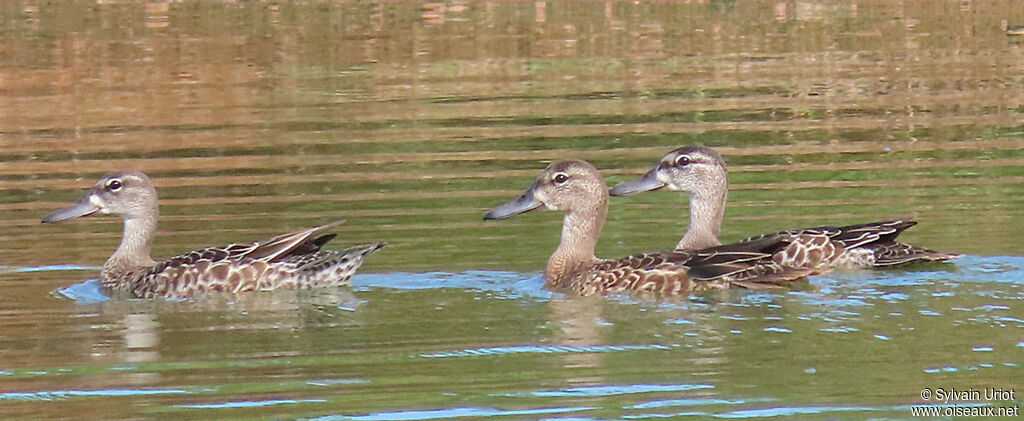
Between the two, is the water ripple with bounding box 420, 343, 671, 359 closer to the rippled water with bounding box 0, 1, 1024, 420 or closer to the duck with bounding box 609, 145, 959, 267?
the rippled water with bounding box 0, 1, 1024, 420

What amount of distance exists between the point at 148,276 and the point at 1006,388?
5.38 m

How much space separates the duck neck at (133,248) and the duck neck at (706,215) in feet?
10.8

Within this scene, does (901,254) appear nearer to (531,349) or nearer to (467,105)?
(531,349)

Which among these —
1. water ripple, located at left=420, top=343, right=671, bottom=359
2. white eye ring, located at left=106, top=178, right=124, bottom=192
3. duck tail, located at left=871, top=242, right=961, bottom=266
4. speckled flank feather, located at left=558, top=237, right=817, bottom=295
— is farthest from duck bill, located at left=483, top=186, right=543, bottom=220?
water ripple, located at left=420, top=343, right=671, bottom=359

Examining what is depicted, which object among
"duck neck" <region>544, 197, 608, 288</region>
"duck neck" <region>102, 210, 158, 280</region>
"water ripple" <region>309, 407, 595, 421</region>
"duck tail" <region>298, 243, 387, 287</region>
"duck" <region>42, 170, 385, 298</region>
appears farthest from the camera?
"duck neck" <region>102, 210, 158, 280</region>

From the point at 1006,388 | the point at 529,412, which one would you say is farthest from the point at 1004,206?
the point at 529,412

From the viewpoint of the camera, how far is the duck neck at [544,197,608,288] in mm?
11500

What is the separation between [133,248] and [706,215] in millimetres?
3566

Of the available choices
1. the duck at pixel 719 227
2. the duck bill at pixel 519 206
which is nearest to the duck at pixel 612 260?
the duck bill at pixel 519 206

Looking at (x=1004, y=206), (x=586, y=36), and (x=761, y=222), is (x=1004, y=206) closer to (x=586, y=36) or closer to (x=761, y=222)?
(x=761, y=222)

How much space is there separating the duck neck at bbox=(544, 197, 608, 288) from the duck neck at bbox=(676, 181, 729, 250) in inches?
21.7

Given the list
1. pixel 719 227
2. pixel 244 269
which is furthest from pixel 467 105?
pixel 244 269

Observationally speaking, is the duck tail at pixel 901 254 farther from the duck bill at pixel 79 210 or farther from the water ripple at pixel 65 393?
the duck bill at pixel 79 210

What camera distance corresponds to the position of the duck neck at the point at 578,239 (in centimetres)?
1150
